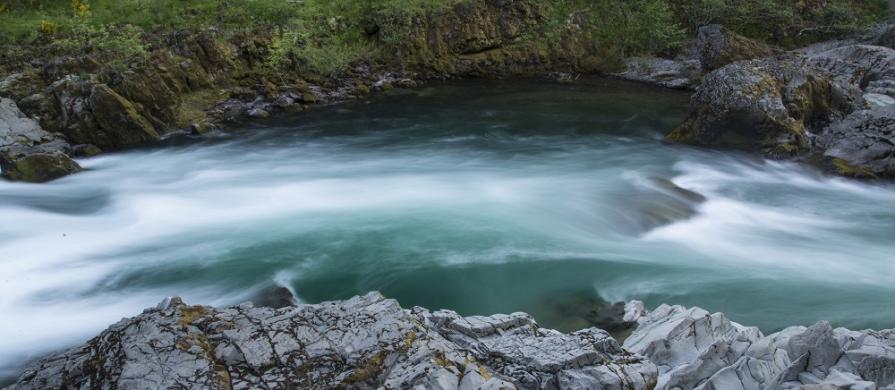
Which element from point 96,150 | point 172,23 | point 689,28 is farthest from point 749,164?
→ point 172,23

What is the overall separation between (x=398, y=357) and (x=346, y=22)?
17.6m

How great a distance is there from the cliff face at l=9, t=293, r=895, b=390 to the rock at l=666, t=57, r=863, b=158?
9.07 meters

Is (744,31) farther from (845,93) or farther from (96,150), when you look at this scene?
(96,150)

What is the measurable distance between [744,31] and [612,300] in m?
19.2

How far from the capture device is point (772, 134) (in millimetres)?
14070

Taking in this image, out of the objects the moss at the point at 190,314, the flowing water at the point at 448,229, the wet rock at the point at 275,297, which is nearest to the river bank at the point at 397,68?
the flowing water at the point at 448,229

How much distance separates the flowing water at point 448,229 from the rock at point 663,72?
5.07 metres

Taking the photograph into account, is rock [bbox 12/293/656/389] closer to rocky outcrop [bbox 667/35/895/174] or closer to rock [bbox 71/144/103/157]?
rocky outcrop [bbox 667/35/895/174]

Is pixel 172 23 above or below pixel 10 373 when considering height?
above

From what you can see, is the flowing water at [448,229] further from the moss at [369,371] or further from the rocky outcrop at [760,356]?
the moss at [369,371]

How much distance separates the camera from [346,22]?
21500 mm

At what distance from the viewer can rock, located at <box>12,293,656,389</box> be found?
5.05 m

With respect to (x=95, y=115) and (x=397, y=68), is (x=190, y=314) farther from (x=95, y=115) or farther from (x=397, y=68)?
(x=397, y=68)

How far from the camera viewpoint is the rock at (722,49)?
19.8m
